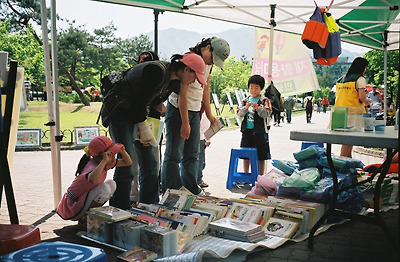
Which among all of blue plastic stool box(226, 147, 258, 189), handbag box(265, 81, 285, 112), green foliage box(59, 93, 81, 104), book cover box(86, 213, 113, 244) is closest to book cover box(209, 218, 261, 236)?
book cover box(86, 213, 113, 244)

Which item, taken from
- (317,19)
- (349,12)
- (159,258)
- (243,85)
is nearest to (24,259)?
(159,258)

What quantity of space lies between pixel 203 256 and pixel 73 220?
1.15m

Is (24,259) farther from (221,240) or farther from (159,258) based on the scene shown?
(221,240)

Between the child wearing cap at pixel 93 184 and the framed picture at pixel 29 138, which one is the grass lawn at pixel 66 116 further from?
the child wearing cap at pixel 93 184

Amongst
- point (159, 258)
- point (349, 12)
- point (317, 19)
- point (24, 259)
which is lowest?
point (159, 258)

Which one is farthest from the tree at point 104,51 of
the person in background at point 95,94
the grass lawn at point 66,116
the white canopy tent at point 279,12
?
the white canopy tent at point 279,12

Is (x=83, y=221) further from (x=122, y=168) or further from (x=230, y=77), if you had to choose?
(x=230, y=77)

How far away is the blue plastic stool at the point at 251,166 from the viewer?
4582mm

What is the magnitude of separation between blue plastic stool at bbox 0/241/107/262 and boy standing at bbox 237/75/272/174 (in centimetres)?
312

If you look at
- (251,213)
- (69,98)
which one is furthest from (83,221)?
(69,98)

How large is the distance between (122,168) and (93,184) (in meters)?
0.25

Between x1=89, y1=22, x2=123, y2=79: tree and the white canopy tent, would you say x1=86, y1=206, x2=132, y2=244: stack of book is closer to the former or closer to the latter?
the white canopy tent

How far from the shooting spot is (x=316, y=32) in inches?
173

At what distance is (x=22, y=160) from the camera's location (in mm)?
7551
